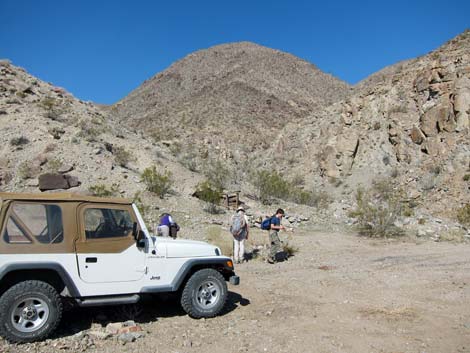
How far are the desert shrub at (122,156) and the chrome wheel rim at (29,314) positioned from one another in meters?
17.1

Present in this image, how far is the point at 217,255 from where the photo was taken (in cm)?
667

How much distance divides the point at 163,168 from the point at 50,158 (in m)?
6.15

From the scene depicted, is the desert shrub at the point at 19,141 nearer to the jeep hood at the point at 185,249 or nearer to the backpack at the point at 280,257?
the backpack at the point at 280,257

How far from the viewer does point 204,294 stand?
20.9ft

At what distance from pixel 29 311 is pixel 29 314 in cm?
4

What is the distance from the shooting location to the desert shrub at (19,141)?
20328 millimetres

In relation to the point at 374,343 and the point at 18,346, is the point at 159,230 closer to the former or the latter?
the point at 18,346

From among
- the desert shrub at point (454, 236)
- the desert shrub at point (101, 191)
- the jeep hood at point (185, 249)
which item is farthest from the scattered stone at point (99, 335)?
the desert shrub at point (454, 236)

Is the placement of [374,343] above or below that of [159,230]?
below

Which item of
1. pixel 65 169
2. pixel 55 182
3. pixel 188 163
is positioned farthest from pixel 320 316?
pixel 188 163

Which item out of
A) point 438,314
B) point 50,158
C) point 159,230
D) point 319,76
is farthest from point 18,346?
point 319,76

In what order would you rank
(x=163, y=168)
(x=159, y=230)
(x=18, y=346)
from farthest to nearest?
1. (x=163, y=168)
2. (x=159, y=230)
3. (x=18, y=346)

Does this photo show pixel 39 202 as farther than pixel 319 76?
No

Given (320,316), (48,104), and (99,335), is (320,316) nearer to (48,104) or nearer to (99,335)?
(99,335)
